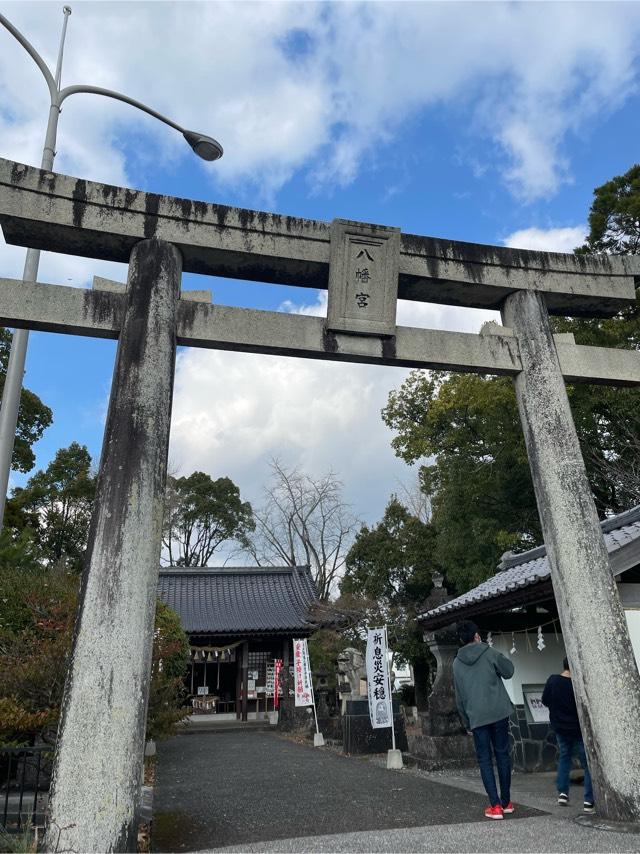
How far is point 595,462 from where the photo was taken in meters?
17.1

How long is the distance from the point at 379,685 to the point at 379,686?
24 mm

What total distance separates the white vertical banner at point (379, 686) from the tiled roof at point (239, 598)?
463 inches

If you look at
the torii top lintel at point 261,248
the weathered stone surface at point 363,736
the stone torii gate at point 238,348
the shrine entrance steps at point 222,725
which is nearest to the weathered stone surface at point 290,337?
the stone torii gate at point 238,348

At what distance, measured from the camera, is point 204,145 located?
28.4ft

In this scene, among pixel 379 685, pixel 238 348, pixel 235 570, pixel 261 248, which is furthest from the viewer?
pixel 235 570

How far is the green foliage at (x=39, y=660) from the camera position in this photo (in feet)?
20.2

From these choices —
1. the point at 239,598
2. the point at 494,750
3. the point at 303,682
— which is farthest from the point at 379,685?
the point at 239,598

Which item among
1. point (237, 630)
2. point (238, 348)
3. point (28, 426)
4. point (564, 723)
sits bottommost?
point (564, 723)

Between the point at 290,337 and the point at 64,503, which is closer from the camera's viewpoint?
the point at 290,337

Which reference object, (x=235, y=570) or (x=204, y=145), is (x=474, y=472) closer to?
(x=235, y=570)

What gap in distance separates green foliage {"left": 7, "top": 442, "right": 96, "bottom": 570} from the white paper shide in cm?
2171

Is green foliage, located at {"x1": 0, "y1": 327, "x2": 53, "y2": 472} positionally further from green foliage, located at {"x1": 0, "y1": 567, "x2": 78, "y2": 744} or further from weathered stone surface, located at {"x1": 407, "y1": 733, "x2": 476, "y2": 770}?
weathered stone surface, located at {"x1": 407, "y1": 733, "x2": 476, "y2": 770}

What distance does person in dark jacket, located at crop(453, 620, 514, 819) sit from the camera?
18.1 ft

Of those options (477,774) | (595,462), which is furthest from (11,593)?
(595,462)
